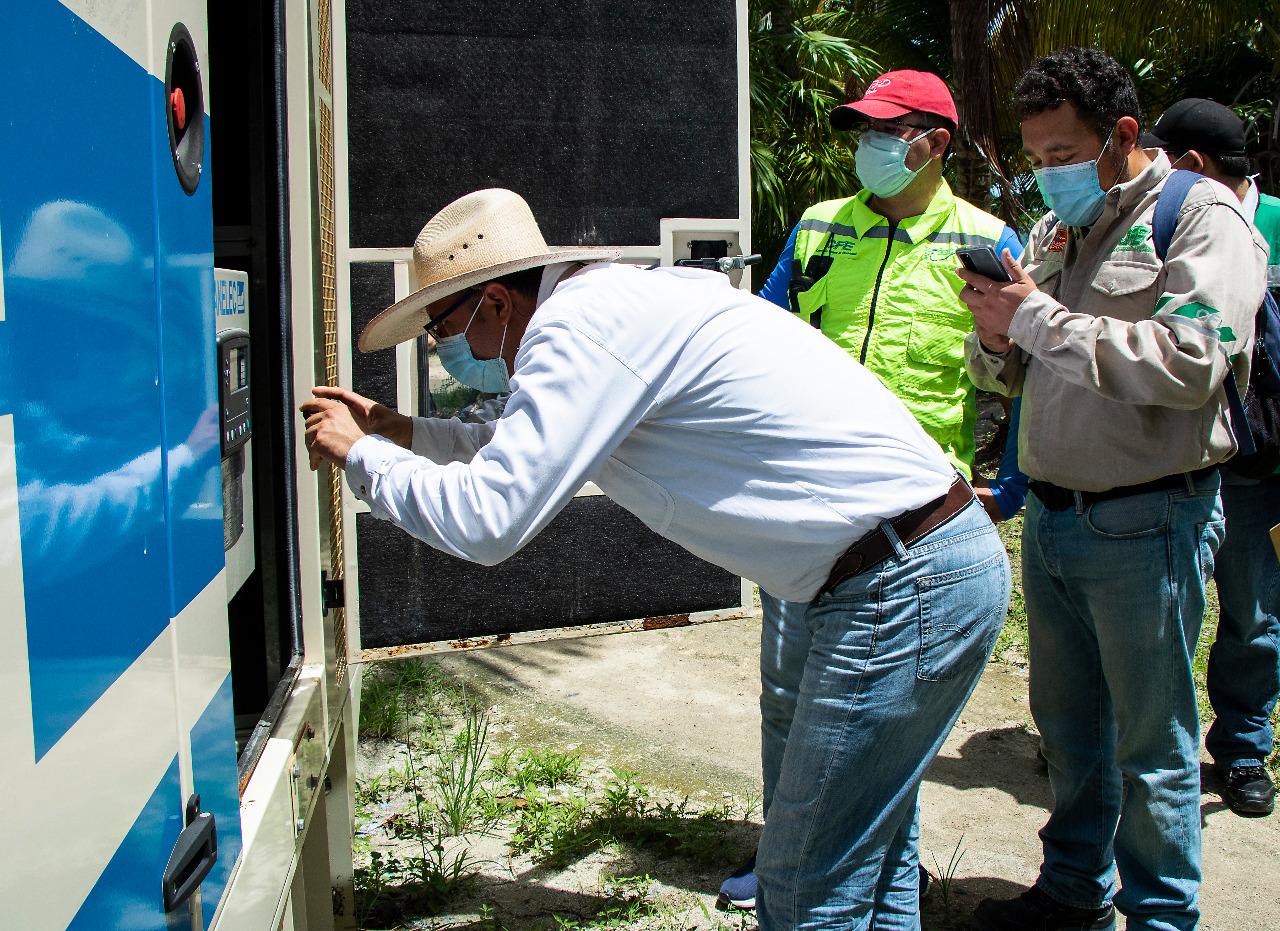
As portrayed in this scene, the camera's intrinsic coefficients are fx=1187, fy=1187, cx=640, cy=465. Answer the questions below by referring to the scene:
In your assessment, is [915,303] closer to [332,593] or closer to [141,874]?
[332,593]

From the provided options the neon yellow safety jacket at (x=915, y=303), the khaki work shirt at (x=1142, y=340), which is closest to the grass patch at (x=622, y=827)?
the neon yellow safety jacket at (x=915, y=303)

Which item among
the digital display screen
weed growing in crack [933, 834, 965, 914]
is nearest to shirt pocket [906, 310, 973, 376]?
weed growing in crack [933, 834, 965, 914]

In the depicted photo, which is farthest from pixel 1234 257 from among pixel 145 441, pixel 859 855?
pixel 145 441

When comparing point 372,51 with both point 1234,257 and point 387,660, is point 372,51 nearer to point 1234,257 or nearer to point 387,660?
point 387,660

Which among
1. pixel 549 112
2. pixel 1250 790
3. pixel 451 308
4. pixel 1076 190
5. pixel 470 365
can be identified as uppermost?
pixel 549 112

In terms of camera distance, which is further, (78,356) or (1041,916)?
(1041,916)

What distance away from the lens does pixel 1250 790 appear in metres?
3.48

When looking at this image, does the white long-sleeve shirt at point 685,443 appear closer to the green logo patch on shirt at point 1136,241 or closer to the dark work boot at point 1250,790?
the green logo patch on shirt at point 1136,241

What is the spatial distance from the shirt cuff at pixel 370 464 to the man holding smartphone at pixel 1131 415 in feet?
4.17

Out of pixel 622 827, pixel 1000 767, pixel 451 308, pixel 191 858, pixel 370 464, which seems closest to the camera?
pixel 191 858

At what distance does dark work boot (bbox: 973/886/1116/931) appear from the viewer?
8.72 feet

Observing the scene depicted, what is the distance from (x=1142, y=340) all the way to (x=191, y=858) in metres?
1.80

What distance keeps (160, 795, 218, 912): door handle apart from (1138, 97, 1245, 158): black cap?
2906 mm

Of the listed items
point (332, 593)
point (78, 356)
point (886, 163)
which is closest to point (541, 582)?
point (332, 593)
